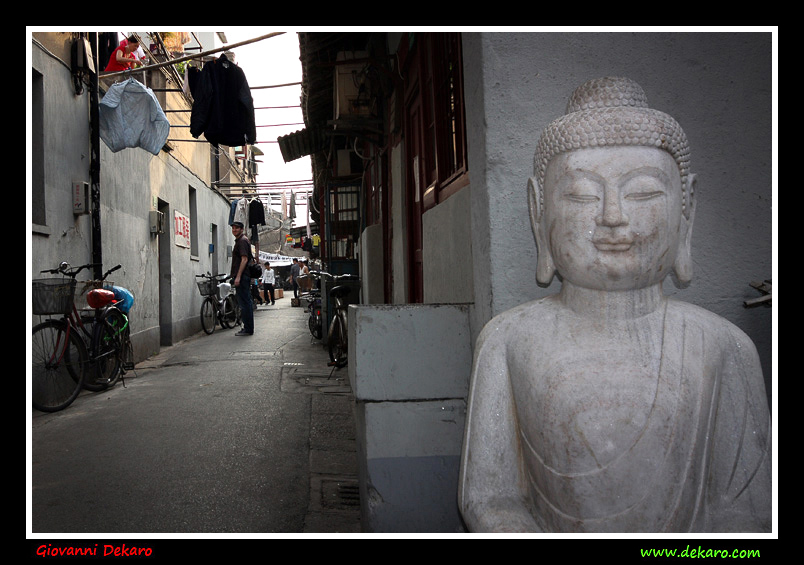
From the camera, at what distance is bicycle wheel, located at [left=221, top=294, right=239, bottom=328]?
12.7 meters

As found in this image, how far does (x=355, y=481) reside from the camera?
376cm

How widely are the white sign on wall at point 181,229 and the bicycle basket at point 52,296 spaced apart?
6.47m

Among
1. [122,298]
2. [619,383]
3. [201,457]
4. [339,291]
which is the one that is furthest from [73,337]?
[619,383]

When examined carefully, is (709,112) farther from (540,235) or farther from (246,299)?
(246,299)

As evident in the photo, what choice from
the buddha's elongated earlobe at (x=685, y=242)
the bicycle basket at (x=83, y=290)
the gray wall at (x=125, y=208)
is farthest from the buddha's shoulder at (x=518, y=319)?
the bicycle basket at (x=83, y=290)

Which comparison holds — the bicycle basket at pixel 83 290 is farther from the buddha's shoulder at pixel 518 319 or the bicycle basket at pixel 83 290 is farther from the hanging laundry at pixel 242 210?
the hanging laundry at pixel 242 210

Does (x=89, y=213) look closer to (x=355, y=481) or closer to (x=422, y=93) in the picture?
(x=422, y=93)

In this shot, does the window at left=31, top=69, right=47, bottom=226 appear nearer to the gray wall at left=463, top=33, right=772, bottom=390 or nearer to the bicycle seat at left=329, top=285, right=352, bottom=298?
the bicycle seat at left=329, top=285, right=352, bottom=298

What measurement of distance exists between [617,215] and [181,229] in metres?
11.9

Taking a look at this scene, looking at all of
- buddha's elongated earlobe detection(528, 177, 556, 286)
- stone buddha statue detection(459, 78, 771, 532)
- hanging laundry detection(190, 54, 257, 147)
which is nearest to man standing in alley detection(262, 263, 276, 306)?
hanging laundry detection(190, 54, 257, 147)

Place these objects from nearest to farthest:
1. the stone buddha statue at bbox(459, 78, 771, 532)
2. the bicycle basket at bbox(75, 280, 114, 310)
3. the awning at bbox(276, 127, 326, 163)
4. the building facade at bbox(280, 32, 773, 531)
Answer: the stone buddha statue at bbox(459, 78, 771, 532) → the building facade at bbox(280, 32, 773, 531) → the bicycle basket at bbox(75, 280, 114, 310) → the awning at bbox(276, 127, 326, 163)

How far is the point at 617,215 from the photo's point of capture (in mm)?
1510

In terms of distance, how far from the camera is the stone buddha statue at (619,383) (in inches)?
59.3

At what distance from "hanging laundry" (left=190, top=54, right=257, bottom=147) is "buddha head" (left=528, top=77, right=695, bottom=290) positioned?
20.0ft
